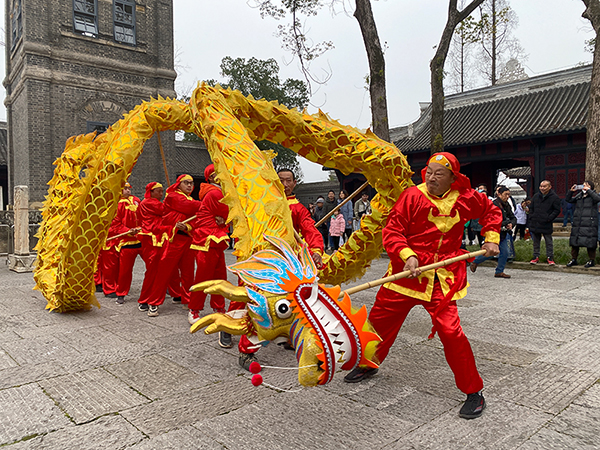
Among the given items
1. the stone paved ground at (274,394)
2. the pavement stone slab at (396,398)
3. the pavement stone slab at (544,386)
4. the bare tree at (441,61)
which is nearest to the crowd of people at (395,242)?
the pavement stone slab at (396,398)

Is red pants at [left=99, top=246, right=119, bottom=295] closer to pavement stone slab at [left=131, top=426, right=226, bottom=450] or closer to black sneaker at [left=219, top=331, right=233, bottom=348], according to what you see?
black sneaker at [left=219, top=331, right=233, bottom=348]

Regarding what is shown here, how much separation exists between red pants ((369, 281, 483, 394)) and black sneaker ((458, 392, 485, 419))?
1.7 inches

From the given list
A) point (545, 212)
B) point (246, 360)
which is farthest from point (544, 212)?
point (246, 360)

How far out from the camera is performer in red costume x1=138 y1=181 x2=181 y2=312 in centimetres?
510

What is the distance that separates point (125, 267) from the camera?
572 centimetres

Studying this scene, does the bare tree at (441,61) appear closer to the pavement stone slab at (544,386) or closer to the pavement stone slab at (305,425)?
the pavement stone slab at (544,386)

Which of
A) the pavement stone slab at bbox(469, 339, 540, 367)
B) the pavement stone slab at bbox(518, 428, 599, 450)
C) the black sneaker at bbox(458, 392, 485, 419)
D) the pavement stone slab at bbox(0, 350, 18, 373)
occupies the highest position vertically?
the black sneaker at bbox(458, 392, 485, 419)

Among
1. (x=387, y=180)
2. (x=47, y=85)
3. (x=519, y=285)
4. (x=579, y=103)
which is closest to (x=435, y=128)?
(x=519, y=285)

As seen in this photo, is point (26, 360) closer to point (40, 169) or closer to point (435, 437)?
point (435, 437)

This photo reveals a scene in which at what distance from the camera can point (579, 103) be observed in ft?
48.1

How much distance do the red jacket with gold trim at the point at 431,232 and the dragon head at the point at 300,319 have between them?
85cm

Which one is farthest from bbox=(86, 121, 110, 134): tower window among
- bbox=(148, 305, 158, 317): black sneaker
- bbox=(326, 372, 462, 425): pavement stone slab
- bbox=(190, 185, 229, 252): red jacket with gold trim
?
bbox=(326, 372, 462, 425): pavement stone slab

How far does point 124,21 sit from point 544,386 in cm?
1742

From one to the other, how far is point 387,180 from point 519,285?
4198mm
